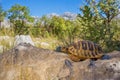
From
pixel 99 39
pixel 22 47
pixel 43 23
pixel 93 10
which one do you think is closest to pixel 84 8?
pixel 93 10

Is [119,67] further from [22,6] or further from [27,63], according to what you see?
[22,6]

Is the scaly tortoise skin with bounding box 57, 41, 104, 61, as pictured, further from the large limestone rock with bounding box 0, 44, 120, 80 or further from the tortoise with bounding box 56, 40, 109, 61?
the large limestone rock with bounding box 0, 44, 120, 80

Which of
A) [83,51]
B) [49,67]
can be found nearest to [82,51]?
[83,51]

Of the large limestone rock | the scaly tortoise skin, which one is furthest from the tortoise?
the large limestone rock

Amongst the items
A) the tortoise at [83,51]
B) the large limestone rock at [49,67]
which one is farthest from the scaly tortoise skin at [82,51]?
the large limestone rock at [49,67]

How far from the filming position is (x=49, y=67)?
4.11 metres

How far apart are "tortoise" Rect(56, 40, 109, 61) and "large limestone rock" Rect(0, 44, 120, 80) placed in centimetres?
42

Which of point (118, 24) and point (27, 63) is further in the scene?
point (118, 24)

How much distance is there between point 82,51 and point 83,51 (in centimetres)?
2

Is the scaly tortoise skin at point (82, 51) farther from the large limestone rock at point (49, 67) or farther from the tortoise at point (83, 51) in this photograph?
the large limestone rock at point (49, 67)

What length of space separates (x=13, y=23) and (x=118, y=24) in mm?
5862

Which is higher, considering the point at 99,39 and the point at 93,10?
the point at 93,10

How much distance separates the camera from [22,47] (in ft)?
15.2

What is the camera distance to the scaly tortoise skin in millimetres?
4891
